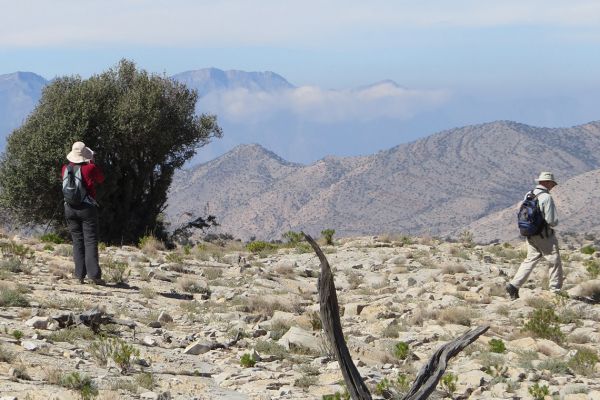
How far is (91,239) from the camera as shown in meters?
15.0

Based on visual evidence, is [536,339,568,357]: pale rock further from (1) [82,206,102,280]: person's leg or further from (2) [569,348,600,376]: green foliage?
(1) [82,206,102,280]: person's leg

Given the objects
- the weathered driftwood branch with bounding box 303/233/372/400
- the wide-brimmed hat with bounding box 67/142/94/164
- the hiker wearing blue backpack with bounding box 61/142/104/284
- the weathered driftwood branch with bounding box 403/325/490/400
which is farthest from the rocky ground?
the weathered driftwood branch with bounding box 303/233/372/400

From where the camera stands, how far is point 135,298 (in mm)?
15078

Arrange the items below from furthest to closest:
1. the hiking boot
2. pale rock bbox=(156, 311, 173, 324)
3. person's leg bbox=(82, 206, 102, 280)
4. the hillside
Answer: the hillside < the hiking boot < person's leg bbox=(82, 206, 102, 280) < pale rock bbox=(156, 311, 173, 324)

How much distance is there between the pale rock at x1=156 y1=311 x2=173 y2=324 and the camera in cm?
1342

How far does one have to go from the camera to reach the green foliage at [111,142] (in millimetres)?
31477

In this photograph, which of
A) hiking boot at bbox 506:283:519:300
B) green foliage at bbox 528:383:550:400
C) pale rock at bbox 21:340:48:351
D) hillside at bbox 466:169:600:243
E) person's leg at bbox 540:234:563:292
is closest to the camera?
green foliage at bbox 528:383:550:400

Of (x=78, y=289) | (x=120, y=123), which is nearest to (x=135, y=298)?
(x=78, y=289)

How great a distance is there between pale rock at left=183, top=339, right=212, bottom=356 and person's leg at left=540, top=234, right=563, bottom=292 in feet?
26.5

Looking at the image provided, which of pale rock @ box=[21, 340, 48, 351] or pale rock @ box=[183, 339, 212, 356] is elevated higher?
pale rock @ box=[21, 340, 48, 351]

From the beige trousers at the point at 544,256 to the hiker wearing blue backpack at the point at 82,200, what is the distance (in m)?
8.69

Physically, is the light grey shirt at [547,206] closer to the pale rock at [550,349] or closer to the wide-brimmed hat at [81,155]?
the pale rock at [550,349]

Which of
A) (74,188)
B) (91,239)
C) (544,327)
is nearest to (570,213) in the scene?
(544,327)

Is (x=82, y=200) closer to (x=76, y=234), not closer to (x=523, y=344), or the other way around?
(x=76, y=234)
